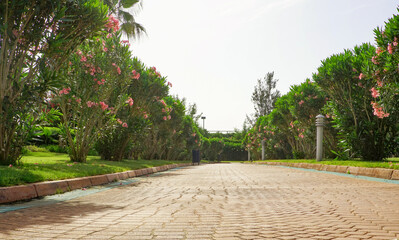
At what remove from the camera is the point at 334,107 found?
613 inches

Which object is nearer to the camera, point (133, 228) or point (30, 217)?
point (133, 228)

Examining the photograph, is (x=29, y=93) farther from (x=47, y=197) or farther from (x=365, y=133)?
(x=365, y=133)

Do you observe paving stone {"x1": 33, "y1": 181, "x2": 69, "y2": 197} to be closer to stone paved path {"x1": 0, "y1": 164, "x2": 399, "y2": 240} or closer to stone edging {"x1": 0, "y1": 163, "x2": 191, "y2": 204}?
stone edging {"x1": 0, "y1": 163, "x2": 191, "y2": 204}

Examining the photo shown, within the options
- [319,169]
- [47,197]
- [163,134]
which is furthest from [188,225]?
[163,134]

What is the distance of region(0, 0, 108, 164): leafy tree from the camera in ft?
24.0

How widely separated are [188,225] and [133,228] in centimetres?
56

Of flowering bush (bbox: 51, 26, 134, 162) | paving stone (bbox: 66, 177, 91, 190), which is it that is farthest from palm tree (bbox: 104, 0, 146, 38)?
paving stone (bbox: 66, 177, 91, 190)

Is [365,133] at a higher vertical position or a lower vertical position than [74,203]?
higher

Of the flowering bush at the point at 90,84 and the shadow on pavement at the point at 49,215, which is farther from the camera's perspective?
the flowering bush at the point at 90,84

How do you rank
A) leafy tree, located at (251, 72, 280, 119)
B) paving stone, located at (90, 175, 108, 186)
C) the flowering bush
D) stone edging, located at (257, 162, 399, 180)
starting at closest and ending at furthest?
paving stone, located at (90, 175, 108, 186)
stone edging, located at (257, 162, 399, 180)
the flowering bush
leafy tree, located at (251, 72, 280, 119)

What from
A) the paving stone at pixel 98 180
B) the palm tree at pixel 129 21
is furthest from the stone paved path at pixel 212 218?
the palm tree at pixel 129 21

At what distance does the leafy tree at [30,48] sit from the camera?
733 centimetres

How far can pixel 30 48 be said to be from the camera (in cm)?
816

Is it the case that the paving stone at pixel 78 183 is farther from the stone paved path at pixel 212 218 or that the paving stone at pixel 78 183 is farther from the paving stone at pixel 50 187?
the stone paved path at pixel 212 218
